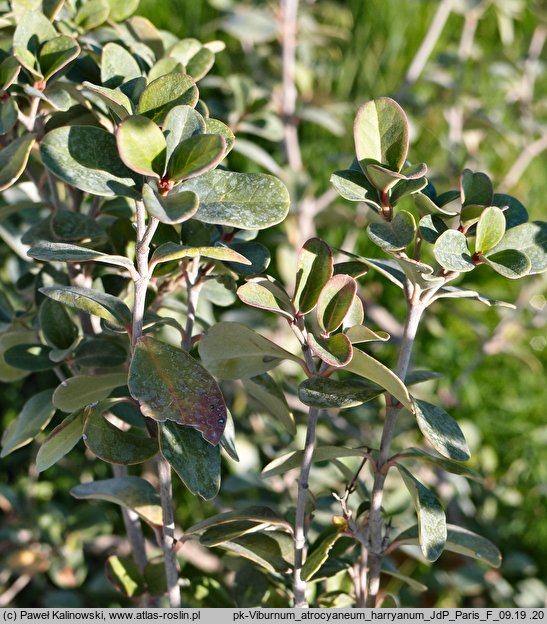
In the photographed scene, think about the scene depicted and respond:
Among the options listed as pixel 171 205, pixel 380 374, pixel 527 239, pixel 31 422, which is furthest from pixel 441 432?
pixel 31 422

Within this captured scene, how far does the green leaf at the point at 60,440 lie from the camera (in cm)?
69

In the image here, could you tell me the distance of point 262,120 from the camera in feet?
4.37

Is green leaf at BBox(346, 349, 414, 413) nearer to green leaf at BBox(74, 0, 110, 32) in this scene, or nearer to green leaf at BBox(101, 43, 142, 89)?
green leaf at BBox(101, 43, 142, 89)

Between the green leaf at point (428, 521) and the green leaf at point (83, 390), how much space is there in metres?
0.28

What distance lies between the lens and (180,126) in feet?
2.01

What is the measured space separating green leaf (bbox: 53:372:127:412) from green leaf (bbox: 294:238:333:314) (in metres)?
0.19

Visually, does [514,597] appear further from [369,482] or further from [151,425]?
[151,425]

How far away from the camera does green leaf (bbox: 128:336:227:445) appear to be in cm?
61

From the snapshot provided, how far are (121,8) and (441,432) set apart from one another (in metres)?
0.59

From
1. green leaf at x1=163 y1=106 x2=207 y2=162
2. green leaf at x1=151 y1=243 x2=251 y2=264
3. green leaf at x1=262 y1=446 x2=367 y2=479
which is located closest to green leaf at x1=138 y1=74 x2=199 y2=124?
green leaf at x1=163 y1=106 x2=207 y2=162

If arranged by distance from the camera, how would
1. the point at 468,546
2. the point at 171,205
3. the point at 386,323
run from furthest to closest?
1. the point at 386,323
2. the point at 468,546
3. the point at 171,205

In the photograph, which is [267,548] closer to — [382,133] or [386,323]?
[382,133]
